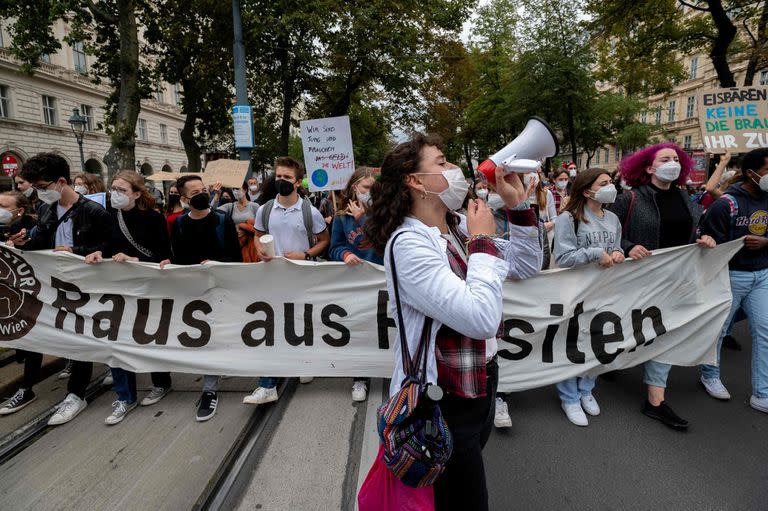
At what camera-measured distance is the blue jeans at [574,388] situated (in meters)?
3.55

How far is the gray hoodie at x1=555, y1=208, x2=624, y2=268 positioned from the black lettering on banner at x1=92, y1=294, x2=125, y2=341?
365 centimetres

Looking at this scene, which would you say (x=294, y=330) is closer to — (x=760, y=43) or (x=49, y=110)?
(x=760, y=43)

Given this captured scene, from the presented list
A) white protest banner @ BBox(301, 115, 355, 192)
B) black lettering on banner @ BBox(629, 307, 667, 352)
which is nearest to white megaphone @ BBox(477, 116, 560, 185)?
black lettering on banner @ BBox(629, 307, 667, 352)

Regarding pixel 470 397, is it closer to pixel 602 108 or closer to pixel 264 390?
pixel 264 390

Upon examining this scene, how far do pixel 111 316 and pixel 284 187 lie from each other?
185cm

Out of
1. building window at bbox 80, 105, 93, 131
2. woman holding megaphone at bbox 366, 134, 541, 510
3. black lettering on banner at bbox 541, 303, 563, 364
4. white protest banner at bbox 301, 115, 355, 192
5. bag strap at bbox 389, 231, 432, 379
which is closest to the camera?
woman holding megaphone at bbox 366, 134, 541, 510

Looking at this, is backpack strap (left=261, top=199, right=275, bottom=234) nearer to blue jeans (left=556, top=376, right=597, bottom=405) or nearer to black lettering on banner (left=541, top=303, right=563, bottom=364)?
black lettering on banner (left=541, top=303, right=563, bottom=364)

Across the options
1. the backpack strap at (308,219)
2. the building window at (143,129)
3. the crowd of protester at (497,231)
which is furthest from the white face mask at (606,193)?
the building window at (143,129)

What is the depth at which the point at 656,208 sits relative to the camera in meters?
3.64

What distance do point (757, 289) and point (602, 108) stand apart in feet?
65.1

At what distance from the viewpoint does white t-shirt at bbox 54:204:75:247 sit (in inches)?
157

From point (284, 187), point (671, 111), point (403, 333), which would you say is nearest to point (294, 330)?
point (284, 187)

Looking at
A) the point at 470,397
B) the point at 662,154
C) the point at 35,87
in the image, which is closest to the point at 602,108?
the point at 662,154

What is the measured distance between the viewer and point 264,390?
3840 millimetres
